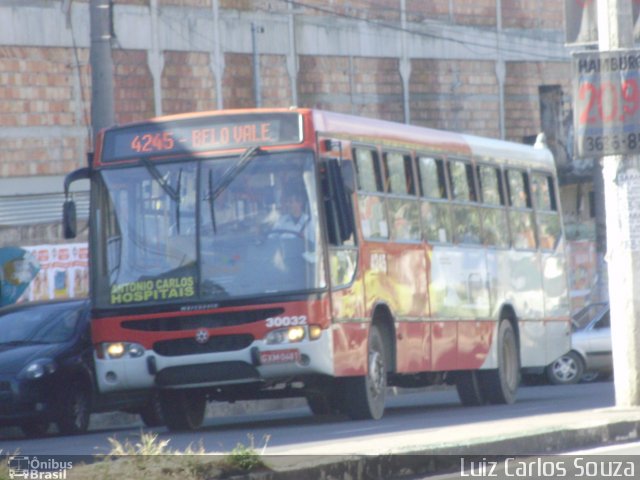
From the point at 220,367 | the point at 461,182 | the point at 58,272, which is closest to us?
the point at 220,367

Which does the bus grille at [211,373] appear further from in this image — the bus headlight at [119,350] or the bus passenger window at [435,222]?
the bus passenger window at [435,222]

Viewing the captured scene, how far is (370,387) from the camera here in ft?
53.1

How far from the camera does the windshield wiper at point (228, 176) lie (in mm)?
15398

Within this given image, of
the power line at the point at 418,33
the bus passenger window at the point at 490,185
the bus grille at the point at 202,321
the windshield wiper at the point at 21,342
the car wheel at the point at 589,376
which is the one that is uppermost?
the power line at the point at 418,33

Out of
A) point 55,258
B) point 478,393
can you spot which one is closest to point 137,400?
point 478,393

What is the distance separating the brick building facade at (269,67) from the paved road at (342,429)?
5.67 metres

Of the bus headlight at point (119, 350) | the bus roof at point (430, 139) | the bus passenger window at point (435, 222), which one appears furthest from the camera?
the bus passenger window at point (435, 222)

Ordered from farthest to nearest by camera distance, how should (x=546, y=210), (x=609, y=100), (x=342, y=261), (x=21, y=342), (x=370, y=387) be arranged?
(x=546, y=210) < (x=21, y=342) < (x=370, y=387) < (x=342, y=261) < (x=609, y=100)

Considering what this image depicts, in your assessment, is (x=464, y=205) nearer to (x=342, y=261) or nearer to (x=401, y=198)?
(x=401, y=198)

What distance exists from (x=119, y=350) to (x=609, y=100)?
520 cm

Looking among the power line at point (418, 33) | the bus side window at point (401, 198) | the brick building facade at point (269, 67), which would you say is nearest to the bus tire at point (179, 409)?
the bus side window at point (401, 198)

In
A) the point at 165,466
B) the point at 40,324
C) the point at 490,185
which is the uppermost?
the point at 490,185

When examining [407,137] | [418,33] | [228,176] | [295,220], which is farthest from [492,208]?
[418,33]

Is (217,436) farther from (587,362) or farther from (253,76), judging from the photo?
(253,76)
